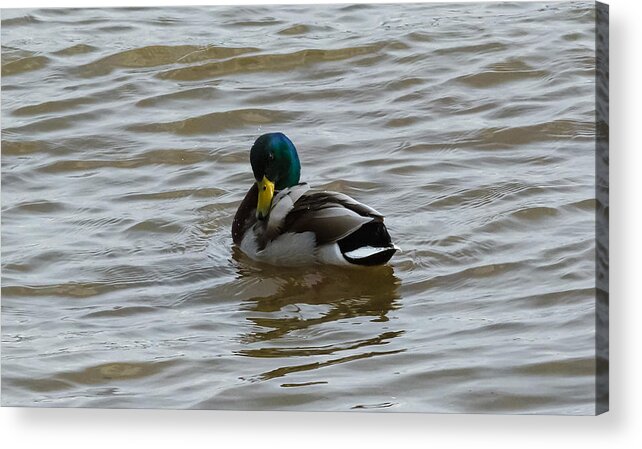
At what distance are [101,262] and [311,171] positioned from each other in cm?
85

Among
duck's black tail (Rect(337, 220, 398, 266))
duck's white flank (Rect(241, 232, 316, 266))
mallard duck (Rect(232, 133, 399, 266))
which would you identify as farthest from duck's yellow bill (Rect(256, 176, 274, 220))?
duck's black tail (Rect(337, 220, 398, 266))

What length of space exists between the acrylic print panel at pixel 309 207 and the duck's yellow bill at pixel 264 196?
1 cm

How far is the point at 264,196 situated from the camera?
693 centimetres

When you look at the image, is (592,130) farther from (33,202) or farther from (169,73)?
(33,202)

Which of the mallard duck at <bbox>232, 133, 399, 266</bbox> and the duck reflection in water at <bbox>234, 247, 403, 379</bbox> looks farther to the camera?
the mallard duck at <bbox>232, 133, 399, 266</bbox>

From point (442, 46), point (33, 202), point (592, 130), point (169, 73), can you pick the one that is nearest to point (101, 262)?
point (33, 202)

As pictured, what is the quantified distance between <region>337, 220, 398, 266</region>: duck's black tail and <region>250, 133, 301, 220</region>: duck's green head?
0.37m

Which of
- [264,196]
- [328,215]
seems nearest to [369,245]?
[328,215]

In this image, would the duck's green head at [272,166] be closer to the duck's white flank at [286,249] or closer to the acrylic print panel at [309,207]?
the acrylic print panel at [309,207]

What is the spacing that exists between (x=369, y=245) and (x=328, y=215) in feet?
0.63

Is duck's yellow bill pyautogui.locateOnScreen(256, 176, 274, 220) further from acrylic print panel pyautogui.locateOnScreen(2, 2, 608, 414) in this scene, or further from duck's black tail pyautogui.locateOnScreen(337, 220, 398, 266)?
duck's black tail pyautogui.locateOnScreen(337, 220, 398, 266)

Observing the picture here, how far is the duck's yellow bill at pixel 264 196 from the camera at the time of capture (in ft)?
22.7

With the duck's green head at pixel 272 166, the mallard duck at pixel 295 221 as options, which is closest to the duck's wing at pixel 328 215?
the mallard duck at pixel 295 221

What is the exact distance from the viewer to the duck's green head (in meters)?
6.70
